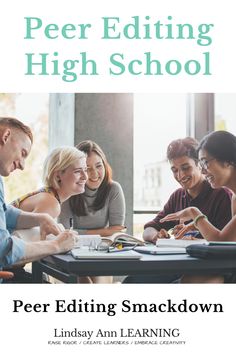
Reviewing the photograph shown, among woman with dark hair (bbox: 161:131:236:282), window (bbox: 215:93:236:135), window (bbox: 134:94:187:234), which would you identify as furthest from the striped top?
window (bbox: 215:93:236:135)

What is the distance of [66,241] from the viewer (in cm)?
242

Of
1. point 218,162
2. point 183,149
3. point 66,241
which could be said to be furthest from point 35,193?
point 183,149

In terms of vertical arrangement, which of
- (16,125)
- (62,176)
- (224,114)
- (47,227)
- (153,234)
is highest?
(224,114)

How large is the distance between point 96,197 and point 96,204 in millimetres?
50

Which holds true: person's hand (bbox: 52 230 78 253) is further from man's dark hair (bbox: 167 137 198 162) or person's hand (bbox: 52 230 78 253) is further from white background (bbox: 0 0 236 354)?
man's dark hair (bbox: 167 137 198 162)

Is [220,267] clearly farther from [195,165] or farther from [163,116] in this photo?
[163,116]

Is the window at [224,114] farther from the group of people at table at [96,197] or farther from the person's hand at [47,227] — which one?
the person's hand at [47,227]

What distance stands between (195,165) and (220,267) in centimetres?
161

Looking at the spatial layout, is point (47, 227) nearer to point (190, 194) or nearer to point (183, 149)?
point (190, 194)

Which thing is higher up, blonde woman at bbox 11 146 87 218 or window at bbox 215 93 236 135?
window at bbox 215 93 236 135

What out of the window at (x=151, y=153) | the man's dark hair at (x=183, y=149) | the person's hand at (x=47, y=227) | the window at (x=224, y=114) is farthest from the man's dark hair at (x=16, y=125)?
the window at (x=224, y=114)

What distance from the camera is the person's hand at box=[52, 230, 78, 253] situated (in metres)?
→ 2.41
